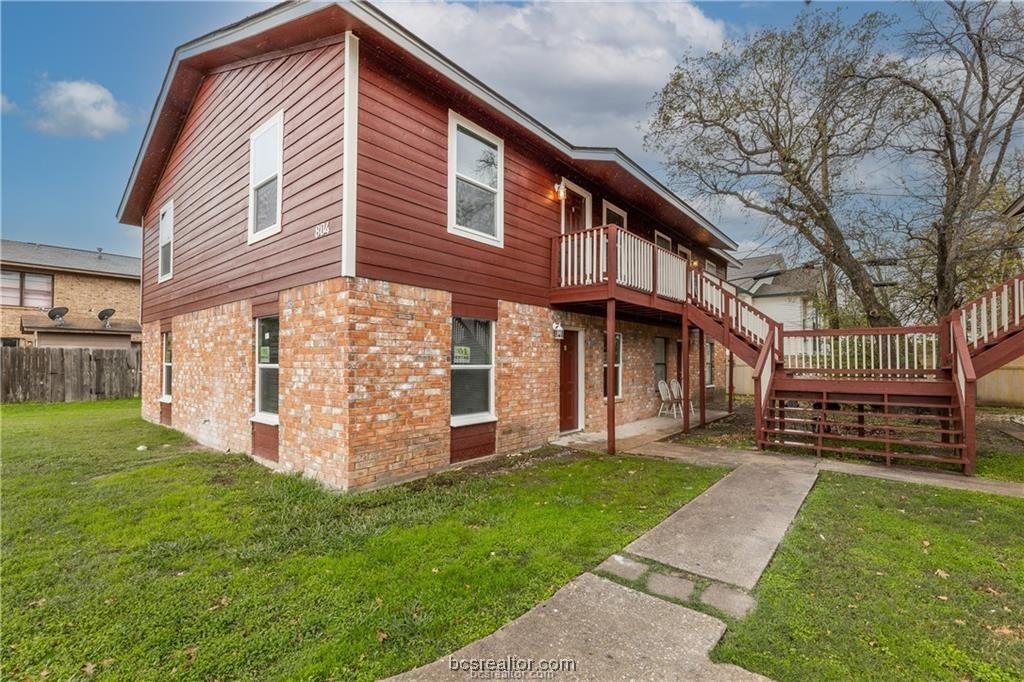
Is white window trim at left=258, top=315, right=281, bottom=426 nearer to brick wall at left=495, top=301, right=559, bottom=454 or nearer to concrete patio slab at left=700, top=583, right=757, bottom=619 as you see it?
brick wall at left=495, top=301, right=559, bottom=454

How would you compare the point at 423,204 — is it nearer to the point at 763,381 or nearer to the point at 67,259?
the point at 763,381

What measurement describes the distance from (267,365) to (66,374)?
13.3 m

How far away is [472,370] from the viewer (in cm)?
693

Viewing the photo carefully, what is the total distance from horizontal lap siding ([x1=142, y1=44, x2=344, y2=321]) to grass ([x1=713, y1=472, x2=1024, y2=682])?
511 centimetres

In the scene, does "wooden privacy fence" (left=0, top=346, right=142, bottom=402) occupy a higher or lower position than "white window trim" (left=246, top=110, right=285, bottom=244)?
lower

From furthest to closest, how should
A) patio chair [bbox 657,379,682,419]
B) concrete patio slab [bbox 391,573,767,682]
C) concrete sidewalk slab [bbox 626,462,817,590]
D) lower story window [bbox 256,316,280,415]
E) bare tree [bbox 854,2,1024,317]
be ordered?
patio chair [bbox 657,379,682,419], bare tree [bbox 854,2,1024,317], lower story window [bbox 256,316,280,415], concrete sidewalk slab [bbox 626,462,817,590], concrete patio slab [bbox 391,573,767,682]

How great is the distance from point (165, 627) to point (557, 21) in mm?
10331

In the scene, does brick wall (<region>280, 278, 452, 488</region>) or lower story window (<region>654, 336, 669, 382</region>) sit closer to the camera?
brick wall (<region>280, 278, 452, 488</region>)

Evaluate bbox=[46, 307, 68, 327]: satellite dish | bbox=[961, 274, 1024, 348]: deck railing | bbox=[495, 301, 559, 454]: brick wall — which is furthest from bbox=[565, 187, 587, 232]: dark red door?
bbox=[46, 307, 68, 327]: satellite dish

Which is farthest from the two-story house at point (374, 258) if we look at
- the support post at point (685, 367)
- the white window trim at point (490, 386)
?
the support post at point (685, 367)

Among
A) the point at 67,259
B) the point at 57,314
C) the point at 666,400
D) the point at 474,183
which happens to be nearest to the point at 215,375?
the point at 474,183

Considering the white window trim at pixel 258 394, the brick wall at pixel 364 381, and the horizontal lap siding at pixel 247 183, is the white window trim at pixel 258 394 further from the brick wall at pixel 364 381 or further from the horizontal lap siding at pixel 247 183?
the horizontal lap siding at pixel 247 183

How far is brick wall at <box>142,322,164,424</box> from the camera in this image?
10789 mm

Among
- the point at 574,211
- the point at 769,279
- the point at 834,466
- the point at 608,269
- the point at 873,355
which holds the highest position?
the point at 769,279
